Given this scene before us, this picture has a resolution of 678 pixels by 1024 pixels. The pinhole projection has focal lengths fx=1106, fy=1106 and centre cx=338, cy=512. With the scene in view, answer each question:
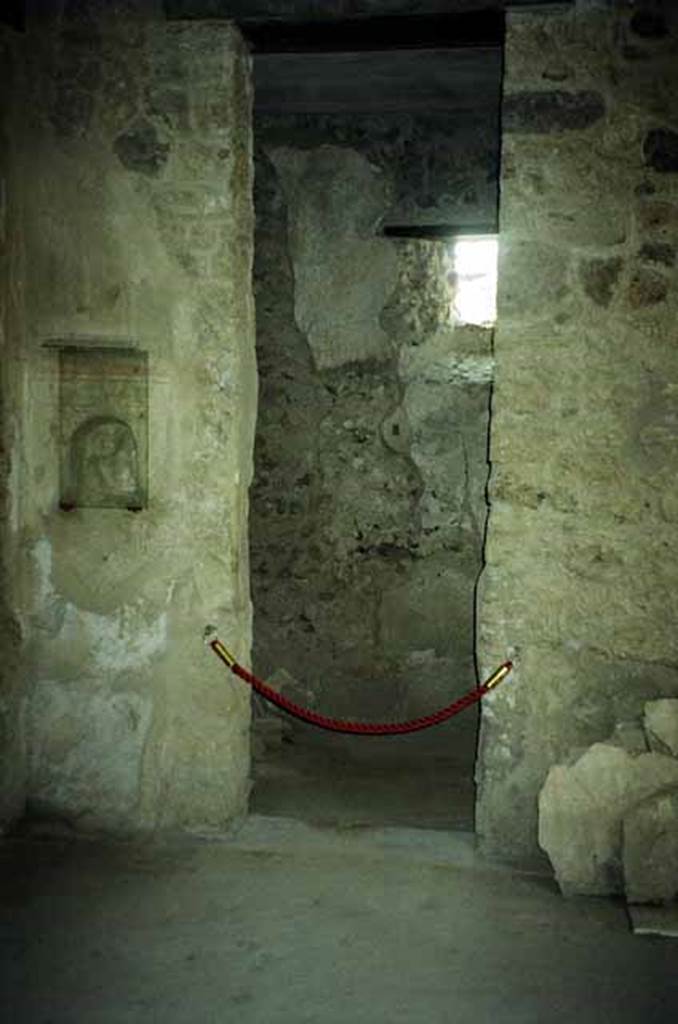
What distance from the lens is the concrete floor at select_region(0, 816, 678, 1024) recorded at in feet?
9.19

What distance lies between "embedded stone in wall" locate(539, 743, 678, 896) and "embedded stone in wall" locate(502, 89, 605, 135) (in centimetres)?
193

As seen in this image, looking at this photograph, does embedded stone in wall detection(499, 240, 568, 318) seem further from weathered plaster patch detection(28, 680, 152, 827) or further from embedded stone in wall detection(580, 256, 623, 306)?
weathered plaster patch detection(28, 680, 152, 827)

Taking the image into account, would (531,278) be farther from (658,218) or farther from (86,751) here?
(86,751)

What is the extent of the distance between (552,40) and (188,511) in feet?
6.24

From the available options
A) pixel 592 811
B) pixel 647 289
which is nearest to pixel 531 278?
pixel 647 289

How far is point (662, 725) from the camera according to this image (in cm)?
338

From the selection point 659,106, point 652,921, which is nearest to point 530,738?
point 652,921

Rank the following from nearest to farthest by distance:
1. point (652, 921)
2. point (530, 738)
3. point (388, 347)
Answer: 1. point (652, 921)
2. point (530, 738)
3. point (388, 347)

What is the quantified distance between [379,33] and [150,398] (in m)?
1.43

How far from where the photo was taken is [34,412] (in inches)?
151

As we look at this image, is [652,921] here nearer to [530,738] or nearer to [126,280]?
[530,738]

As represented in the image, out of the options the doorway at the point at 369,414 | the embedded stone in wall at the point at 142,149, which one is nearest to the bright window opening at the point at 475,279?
the doorway at the point at 369,414

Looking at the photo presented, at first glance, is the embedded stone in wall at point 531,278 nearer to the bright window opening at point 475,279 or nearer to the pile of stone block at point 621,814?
the pile of stone block at point 621,814

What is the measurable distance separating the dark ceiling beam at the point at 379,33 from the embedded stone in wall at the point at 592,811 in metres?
2.32
